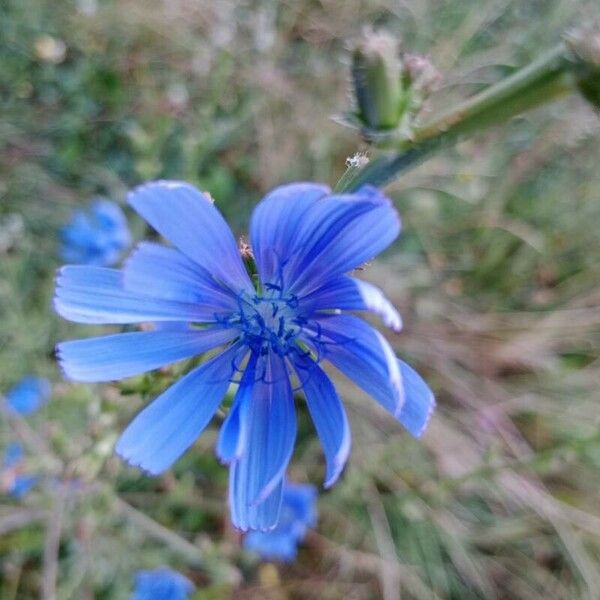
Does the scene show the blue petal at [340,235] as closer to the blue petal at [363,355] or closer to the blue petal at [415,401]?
the blue petal at [363,355]

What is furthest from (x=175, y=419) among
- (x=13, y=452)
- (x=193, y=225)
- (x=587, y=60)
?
(x=13, y=452)

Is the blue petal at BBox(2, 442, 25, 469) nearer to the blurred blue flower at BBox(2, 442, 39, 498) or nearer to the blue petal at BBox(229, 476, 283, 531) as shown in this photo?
the blurred blue flower at BBox(2, 442, 39, 498)

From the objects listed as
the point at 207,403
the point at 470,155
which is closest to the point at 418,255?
the point at 470,155

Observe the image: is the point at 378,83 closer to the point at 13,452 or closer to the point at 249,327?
the point at 249,327

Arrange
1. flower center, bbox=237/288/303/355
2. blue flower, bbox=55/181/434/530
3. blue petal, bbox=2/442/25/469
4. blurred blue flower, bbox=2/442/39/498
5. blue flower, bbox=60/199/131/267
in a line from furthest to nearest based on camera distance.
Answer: blue flower, bbox=60/199/131/267
blue petal, bbox=2/442/25/469
blurred blue flower, bbox=2/442/39/498
flower center, bbox=237/288/303/355
blue flower, bbox=55/181/434/530

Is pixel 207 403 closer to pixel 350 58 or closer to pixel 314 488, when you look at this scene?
pixel 350 58

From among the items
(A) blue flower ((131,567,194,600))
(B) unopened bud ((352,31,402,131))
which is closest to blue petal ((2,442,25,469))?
(A) blue flower ((131,567,194,600))

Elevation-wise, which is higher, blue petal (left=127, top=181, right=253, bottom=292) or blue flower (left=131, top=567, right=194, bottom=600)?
blue petal (left=127, top=181, right=253, bottom=292)

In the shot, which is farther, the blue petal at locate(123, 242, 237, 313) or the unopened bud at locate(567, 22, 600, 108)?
the blue petal at locate(123, 242, 237, 313)
